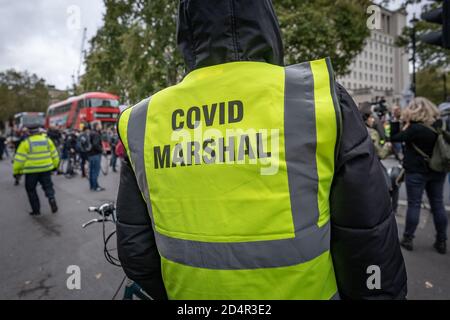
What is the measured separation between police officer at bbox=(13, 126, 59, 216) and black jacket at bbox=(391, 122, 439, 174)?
21.0 feet

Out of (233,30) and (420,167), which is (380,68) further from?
(233,30)

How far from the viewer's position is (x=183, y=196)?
3.88 ft

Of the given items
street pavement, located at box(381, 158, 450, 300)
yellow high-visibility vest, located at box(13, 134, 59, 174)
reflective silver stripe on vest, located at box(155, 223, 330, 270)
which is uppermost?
yellow high-visibility vest, located at box(13, 134, 59, 174)

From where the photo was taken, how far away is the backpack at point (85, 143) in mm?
9344

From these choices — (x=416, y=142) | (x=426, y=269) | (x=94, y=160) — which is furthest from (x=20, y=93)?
(x=426, y=269)

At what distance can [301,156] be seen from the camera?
105 centimetres

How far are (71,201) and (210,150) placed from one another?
7720 mm

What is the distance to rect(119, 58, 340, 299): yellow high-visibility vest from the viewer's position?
106 cm

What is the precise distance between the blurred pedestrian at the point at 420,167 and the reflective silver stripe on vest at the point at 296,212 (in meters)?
3.48

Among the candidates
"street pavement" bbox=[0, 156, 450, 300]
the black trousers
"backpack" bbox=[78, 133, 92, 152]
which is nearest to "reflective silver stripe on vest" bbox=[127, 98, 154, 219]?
"street pavement" bbox=[0, 156, 450, 300]

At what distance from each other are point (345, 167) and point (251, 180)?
0.32 meters

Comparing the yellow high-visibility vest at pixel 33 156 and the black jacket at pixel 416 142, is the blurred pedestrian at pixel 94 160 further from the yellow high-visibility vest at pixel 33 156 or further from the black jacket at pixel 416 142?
the black jacket at pixel 416 142

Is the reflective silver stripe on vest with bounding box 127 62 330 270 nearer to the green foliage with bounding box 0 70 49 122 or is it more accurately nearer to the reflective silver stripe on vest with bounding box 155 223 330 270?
the reflective silver stripe on vest with bounding box 155 223 330 270

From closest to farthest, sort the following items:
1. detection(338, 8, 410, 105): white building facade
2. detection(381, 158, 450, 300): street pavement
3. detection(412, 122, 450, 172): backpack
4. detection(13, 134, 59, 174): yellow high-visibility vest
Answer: detection(381, 158, 450, 300): street pavement → detection(412, 122, 450, 172): backpack → detection(13, 134, 59, 174): yellow high-visibility vest → detection(338, 8, 410, 105): white building facade
